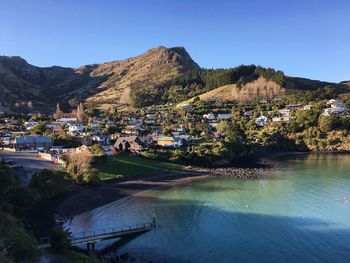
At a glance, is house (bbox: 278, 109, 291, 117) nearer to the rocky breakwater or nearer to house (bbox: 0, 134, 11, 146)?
the rocky breakwater

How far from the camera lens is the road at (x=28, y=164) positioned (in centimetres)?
6021

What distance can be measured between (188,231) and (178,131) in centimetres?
8527

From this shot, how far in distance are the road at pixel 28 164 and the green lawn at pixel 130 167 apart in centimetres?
919

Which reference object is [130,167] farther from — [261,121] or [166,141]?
[261,121]

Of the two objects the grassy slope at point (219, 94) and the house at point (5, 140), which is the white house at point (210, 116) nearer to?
the grassy slope at point (219, 94)

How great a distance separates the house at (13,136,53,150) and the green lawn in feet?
67.0

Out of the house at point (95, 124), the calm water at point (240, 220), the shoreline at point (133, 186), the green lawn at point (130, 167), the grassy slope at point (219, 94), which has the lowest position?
the calm water at point (240, 220)

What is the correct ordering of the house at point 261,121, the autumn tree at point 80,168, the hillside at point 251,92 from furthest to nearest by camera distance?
the hillside at point 251,92, the house at point 261,121, the autumn tree at point 80,168

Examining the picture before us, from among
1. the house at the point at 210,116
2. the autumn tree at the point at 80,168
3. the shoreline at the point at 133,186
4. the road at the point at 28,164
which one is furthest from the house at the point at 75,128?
the autumn tree at the point at 80,168

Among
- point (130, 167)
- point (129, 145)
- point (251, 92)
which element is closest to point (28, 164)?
point (130, 167)

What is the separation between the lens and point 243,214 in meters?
50.2

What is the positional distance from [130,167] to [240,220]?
3452cm

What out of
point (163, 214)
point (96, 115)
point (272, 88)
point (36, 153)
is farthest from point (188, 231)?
point (272, 88)

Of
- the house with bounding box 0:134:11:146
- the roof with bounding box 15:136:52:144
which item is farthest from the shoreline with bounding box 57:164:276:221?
the house with bounding box 0:134:11:146
